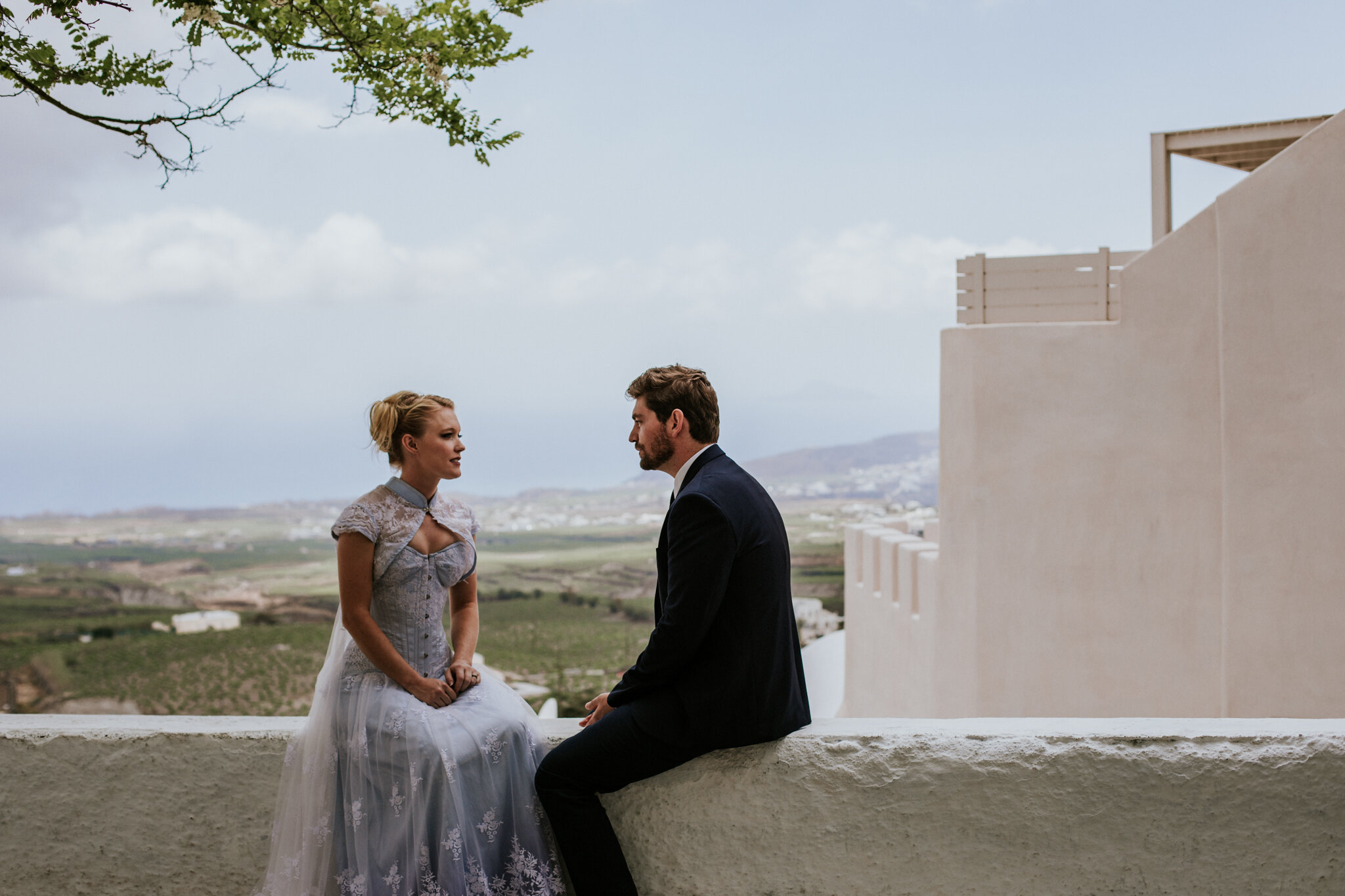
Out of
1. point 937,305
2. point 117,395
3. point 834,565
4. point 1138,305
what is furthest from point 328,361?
point 1138,305

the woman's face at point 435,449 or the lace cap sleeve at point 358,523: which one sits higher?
the woman's face at point 435,449

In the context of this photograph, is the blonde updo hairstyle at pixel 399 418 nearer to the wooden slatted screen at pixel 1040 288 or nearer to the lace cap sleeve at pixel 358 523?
the lace cap sleeve at pixel 358 523

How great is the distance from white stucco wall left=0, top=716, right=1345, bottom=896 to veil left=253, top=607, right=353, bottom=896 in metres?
0.08

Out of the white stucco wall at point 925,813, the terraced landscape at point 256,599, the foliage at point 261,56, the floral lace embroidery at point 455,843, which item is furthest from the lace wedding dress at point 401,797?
the terraced landscape at point 256,599

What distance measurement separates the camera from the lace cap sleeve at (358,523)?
7.64 ft

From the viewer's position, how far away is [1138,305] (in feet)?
20.8

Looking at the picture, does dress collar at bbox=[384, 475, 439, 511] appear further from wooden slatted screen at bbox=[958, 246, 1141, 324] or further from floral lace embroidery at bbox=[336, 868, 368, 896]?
wooden slatted screen at bbox=[958, 246, 1141, 324]

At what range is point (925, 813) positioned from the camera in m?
2.22

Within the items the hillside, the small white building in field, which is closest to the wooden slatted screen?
the hillside

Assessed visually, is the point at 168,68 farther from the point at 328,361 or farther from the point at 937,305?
the point at 937,305

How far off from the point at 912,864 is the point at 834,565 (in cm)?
3637

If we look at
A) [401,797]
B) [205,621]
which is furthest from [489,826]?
[205,621]

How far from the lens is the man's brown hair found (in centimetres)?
234

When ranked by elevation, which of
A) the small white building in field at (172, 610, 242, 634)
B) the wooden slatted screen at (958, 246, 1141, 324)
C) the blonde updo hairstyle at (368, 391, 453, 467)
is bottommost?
the small white building in field at (172, 610, 242, 634)
